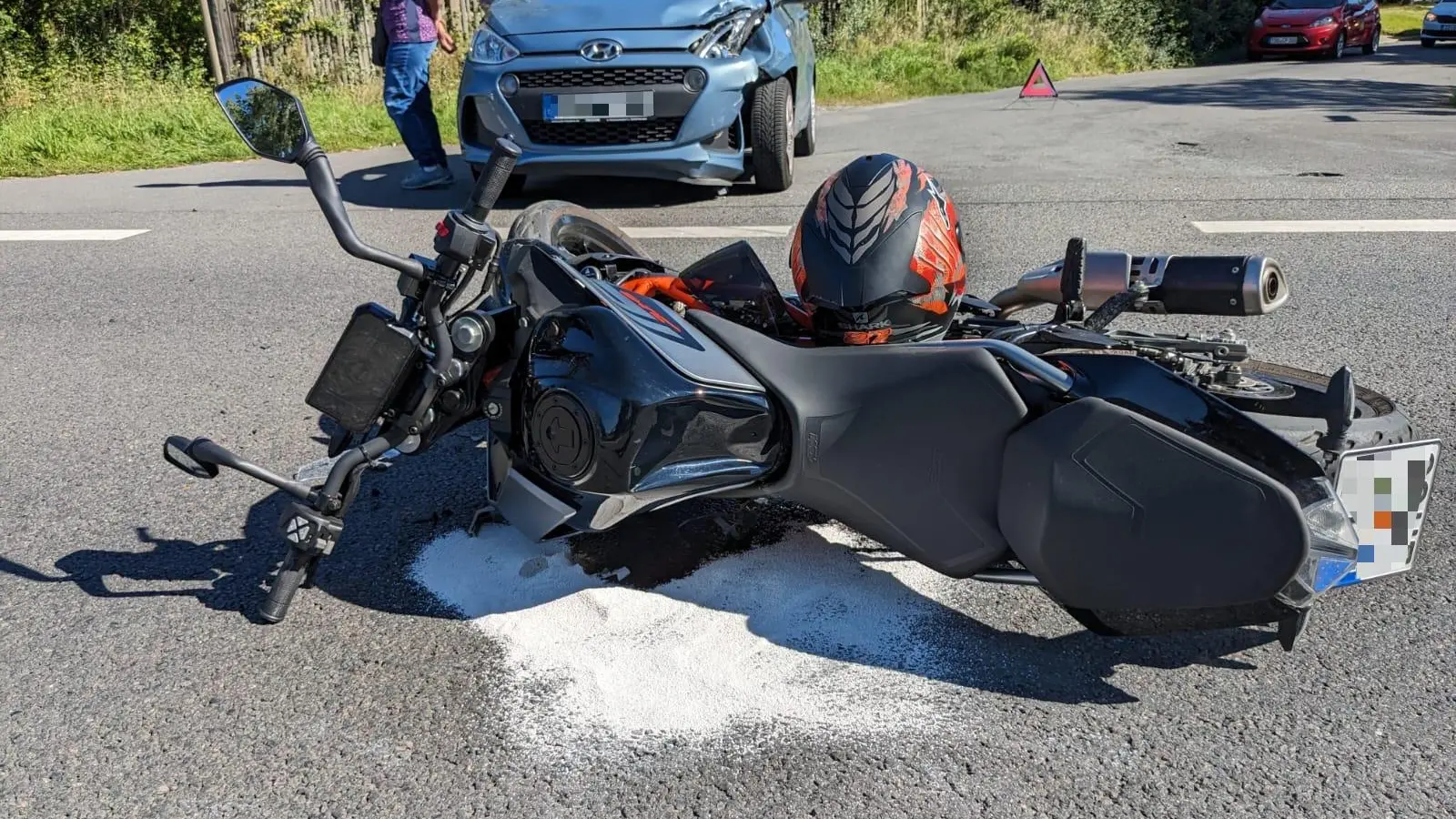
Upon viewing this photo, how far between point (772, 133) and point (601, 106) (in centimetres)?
116

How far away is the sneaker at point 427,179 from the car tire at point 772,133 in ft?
7.55

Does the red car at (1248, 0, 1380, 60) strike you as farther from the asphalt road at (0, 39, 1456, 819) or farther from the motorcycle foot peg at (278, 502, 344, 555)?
the motorcycle foot peg at (278, 502, 344, 555)

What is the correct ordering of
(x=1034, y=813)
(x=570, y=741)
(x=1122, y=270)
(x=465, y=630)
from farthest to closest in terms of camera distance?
(x=1122, y=270) → (x=465, y=630) → (x=570, y=741) → (x=1034, y=813)

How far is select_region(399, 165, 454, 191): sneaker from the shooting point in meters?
8.78

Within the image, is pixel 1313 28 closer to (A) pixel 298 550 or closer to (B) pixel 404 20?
(B) pixel 404 20

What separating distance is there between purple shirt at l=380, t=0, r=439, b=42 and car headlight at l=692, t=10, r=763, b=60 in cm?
244

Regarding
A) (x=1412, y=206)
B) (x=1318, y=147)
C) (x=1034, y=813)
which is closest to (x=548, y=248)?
(x=1034, y=813)

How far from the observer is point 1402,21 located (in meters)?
37.4

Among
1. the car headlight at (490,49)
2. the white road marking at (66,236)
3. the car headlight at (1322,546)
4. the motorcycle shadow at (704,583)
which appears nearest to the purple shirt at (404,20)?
the car headlight at (490,49)

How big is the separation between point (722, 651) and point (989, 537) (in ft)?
2.30

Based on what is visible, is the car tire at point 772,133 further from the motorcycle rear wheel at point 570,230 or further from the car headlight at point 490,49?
the motorcycle rear wheel at point 570,230

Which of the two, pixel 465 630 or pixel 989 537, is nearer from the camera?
pixel 989 537

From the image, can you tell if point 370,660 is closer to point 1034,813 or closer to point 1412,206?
point 1034,813

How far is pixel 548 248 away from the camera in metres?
2.94
